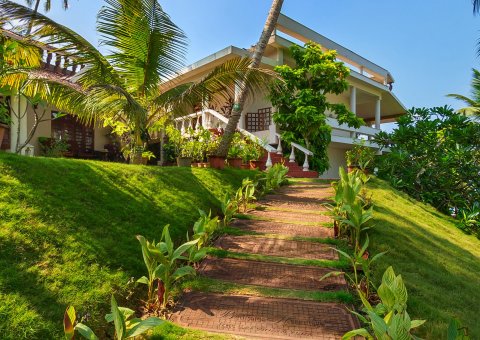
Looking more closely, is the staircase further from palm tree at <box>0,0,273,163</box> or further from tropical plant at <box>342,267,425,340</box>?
tropical plant at <box>342,267,425,340</box>

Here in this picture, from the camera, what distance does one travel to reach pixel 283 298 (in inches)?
121

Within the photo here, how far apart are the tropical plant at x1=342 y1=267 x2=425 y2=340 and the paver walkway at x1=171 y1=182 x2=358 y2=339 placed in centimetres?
37

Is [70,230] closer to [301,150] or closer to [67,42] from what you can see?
[67,42]

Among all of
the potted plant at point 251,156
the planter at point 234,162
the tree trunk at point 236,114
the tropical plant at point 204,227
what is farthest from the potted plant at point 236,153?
the tropical plant at point 204,227

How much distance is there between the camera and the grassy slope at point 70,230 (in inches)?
96.3

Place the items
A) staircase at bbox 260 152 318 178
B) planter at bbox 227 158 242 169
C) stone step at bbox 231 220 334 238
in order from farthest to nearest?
staircase at bbox 260 152 318 178 → planter at bbox 227 158 242 169 → stone step at bbox 231 220 334 238

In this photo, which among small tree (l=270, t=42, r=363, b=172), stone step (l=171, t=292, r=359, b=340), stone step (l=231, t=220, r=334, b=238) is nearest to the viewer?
stone step (l=171, t=292, r=359, b=340)

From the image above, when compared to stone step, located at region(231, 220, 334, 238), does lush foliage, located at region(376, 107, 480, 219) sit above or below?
above

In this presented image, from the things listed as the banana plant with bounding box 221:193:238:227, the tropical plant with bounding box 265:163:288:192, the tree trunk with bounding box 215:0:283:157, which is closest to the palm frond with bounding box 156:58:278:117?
the tree trunk with bounding box 215:0:283:157

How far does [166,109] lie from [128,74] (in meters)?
0.91

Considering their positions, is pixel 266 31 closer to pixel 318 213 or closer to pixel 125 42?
pixel 125 42

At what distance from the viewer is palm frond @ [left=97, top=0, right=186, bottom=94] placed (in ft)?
19.7

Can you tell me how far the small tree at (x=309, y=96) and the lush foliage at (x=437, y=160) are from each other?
2.18m

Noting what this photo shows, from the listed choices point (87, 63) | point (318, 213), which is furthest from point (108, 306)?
point (87, 63)
